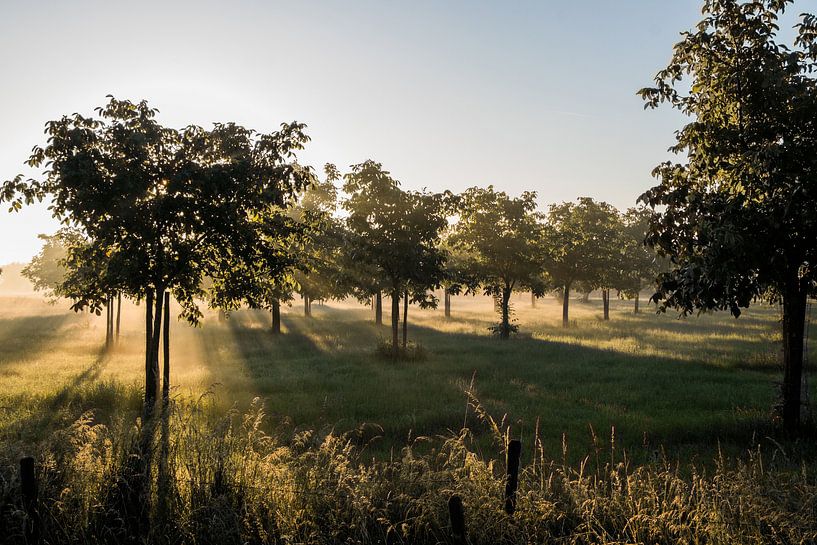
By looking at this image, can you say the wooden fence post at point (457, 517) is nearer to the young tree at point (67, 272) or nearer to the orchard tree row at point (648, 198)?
the orchard tree row at point (648, 198)

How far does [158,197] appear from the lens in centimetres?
1105

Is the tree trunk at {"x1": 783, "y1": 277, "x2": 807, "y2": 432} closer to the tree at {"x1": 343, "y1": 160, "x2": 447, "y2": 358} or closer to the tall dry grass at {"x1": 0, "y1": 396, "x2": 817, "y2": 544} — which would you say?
the tall dry grass at {"x1": 0, "y1": 396, "x2": 817, "y2": 544}

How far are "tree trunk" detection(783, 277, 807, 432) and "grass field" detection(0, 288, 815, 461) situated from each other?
0.57 meters

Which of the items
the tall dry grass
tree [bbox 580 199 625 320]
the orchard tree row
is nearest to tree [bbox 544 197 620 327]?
tree [bbox 580 199 625 320]

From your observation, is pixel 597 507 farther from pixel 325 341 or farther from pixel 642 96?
pixel 325 341

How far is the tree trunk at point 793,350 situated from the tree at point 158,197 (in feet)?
35.3

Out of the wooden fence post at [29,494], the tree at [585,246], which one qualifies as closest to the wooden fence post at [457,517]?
the wooden fence post at [29,494]

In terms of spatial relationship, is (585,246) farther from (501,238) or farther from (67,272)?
(67,272)

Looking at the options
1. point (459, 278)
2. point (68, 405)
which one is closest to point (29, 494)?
point (68, 405)

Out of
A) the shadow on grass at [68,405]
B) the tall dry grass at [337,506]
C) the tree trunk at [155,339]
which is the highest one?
the tree trunk at [155,339]

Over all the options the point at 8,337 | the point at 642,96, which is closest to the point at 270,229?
the point at 642,96

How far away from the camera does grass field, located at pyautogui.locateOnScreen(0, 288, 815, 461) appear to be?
36.2 ft

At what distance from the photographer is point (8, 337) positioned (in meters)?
30.7

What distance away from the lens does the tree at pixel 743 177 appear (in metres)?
8.91
